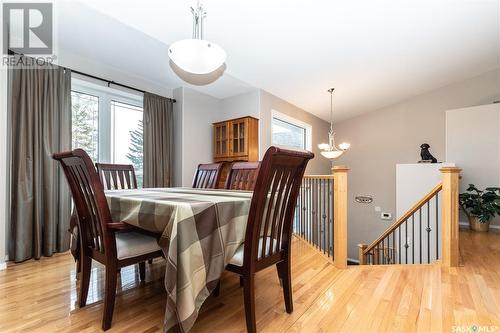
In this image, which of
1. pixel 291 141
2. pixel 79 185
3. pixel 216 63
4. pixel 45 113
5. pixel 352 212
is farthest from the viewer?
pixel 352 212

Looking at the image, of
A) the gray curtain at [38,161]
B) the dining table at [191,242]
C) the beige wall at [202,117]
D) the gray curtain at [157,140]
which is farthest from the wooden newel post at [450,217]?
the gray curtain at [38,161]

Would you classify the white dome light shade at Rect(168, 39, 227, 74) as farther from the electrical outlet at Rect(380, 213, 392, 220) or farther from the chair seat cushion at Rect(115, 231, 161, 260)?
the electrical outlet at Rect(380, 213, 392, 220)

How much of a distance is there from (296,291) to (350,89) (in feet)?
13.0

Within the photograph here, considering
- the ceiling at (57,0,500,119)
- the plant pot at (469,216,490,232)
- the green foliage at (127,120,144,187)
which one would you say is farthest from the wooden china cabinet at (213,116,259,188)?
the plant pot at (469,216,490,232)

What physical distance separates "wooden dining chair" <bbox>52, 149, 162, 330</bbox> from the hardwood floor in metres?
0.23

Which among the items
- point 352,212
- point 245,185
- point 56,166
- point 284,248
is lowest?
point 352,212

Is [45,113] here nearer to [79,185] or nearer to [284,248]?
[79,185]

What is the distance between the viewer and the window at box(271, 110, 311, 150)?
15.5ft

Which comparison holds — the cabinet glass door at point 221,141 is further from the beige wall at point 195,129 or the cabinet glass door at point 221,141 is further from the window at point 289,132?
the window at point 289,132

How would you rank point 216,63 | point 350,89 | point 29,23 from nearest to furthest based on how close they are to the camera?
point 216,63 < point 29,23 < point 350,89

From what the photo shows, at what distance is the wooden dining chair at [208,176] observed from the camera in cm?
275

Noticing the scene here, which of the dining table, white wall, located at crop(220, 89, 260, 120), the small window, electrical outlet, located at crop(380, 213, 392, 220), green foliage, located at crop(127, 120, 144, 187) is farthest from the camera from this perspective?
electrical outlet, located at crop(380, 213, 392, 220)

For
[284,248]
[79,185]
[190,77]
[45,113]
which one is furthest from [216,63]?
[45,113]

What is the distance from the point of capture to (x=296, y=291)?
6.24ft
